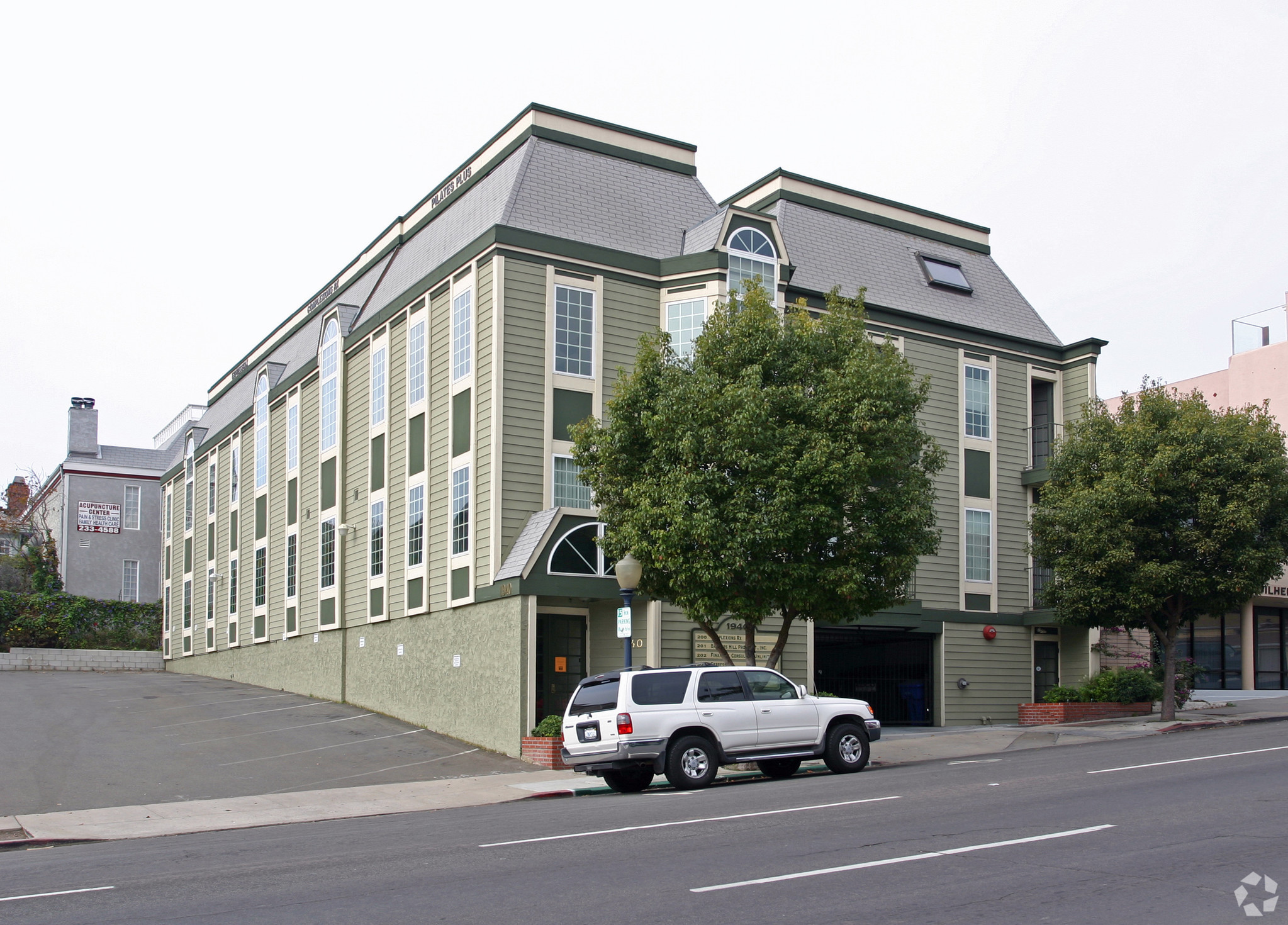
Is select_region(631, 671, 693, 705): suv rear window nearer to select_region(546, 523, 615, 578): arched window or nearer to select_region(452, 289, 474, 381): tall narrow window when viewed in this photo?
select_region(546, 523, 615, 578): arched window

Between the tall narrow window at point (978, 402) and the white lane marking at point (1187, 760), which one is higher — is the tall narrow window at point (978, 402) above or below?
above

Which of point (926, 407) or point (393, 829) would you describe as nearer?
point (393, 829)

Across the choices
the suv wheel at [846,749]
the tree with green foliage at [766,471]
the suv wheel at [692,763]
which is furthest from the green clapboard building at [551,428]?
the suv wheel at [846,749]

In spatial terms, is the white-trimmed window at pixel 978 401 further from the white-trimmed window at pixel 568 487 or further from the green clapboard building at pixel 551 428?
the white-trimmed window at pixel 568 487

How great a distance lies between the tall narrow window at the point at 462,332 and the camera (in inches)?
928

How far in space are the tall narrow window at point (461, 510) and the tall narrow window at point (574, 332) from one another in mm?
2790

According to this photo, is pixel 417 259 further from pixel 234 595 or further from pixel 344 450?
pixel 234 595

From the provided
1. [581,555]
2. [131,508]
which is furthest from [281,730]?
[131,508]

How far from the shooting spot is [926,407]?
28438 mm

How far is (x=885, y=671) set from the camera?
28.2 metres

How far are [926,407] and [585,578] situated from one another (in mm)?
10637

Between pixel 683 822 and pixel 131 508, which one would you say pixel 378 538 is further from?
pixel 131 508

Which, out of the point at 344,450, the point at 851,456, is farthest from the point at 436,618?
the point at 851,456

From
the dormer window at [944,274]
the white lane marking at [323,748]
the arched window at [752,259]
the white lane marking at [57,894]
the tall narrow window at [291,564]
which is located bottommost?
the white lane marking at [323,748]
